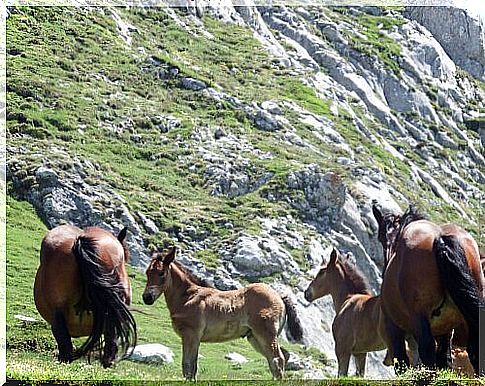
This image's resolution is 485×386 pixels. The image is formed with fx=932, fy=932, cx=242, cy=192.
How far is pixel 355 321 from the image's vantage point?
14.3 m

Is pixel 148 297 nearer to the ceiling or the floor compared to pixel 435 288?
nearer to the floor

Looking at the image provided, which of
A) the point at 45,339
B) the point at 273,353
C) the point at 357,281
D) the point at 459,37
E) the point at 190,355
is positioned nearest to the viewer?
the point at 190,355

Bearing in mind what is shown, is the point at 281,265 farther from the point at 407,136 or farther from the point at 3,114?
the point at 407,136

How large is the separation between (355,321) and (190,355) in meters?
2.58

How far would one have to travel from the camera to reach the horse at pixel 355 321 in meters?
14.0

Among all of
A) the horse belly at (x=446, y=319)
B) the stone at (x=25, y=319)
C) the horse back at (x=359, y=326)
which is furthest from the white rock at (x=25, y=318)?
the horse belly at (x=446, y=319)

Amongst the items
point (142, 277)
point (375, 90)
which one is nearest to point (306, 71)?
point (375, 90)

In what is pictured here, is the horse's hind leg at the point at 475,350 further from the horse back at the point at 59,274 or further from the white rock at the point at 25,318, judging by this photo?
the white rock at the point at 25,318

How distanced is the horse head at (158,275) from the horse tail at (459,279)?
489cm

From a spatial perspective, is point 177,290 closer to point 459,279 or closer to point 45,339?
point 459,279

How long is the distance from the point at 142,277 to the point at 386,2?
62082mm

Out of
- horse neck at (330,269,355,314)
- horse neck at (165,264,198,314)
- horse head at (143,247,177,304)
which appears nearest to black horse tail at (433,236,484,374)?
horse neck at (330,269,355,314)

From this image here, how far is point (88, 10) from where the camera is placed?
53.0 m

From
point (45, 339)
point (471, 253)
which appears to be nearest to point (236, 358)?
point (45, 339)
